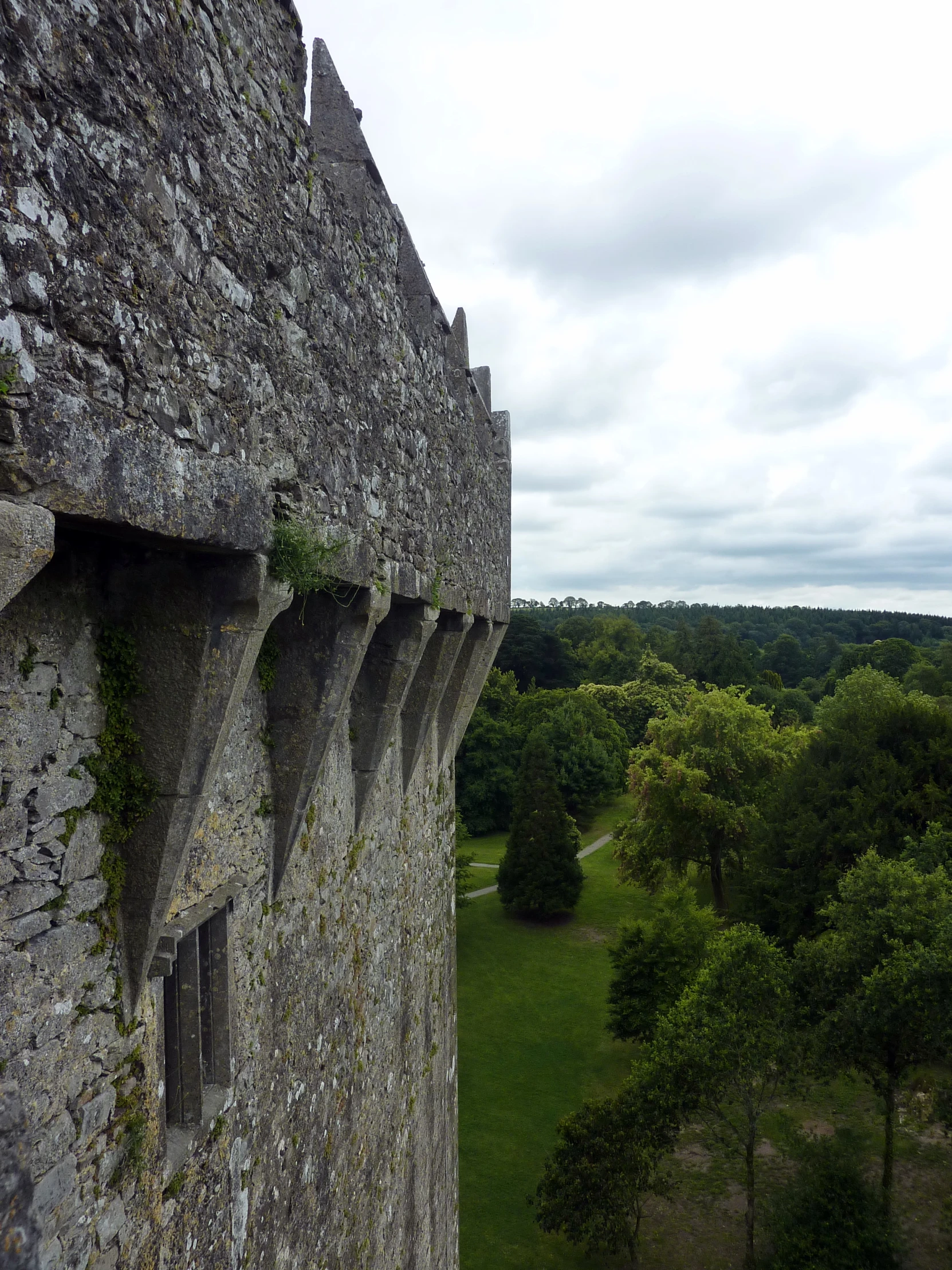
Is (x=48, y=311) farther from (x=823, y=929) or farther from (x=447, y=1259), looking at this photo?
(x=823, y=929)

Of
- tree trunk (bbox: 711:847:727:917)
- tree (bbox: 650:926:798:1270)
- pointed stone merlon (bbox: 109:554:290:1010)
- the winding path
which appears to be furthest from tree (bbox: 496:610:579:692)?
pointed stone merlon (bbox: 109:554:290:1010)

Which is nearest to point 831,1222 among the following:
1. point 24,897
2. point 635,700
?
point 24,897

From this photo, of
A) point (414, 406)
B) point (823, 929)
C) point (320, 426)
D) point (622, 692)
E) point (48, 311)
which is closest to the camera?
point (48, 311)

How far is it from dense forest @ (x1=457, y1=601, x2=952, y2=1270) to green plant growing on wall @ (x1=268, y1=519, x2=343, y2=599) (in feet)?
42.4

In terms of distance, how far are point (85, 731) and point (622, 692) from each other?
176ft

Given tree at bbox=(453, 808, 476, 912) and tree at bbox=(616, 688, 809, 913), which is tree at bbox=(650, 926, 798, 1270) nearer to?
tree at bbox=(616, 688, 809, 913)

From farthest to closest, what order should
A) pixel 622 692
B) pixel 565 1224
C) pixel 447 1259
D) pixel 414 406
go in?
pixel 622 692, pixel 565 1224, pixel 447 1259, pixel 414 406

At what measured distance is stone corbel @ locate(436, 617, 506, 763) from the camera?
859 cm

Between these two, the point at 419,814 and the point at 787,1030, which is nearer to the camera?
the point at 419,814

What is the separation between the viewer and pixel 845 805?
21297 mm

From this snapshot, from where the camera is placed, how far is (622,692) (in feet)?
181

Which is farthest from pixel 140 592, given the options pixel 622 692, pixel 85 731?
pixel 622 692

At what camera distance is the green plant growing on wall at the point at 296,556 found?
3451 millimetres

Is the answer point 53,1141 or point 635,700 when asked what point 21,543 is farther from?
point 635,700
